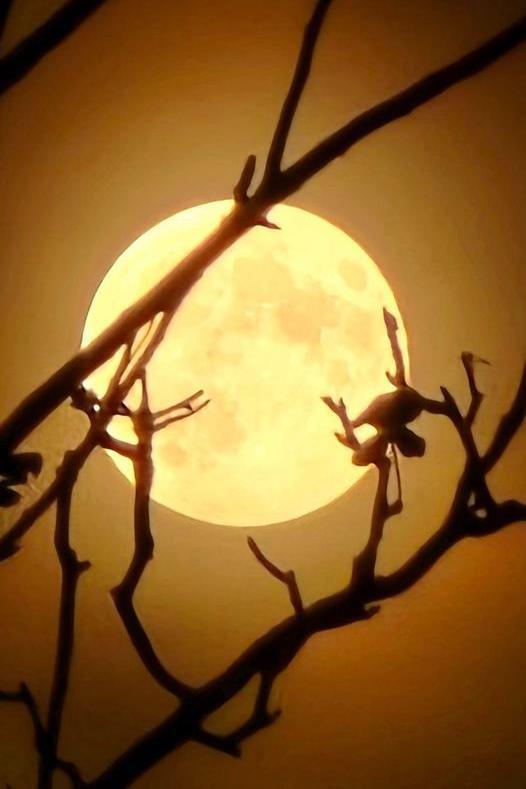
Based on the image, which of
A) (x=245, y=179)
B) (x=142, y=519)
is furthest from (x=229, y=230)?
(x=142, y=519)

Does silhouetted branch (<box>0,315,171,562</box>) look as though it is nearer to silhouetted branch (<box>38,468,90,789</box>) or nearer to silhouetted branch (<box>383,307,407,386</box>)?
silhouetted branch (<box>38,468,90,789</box>)

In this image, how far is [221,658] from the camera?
0.77 meters

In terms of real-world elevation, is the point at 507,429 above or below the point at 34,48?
below

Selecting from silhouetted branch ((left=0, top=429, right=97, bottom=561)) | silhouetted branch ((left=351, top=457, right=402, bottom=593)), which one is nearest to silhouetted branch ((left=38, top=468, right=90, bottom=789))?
silhouetted branch ((left=0, top=429, right=97, bottom=561))

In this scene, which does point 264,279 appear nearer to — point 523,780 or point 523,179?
point 523,179

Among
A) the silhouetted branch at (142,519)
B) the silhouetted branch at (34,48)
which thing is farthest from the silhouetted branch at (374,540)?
the silhouetted branch at (34,48)

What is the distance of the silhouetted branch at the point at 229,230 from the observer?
516 millimetres

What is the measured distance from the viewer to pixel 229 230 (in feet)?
1.76

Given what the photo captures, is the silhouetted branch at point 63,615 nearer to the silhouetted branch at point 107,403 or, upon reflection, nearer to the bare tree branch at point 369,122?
the silhouetted branch at point 107,403

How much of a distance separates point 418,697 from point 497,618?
3.3 inches

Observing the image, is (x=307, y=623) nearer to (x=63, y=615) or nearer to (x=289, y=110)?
(x=63, y=615)

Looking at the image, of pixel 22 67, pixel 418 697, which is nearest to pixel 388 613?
pixel 418 697

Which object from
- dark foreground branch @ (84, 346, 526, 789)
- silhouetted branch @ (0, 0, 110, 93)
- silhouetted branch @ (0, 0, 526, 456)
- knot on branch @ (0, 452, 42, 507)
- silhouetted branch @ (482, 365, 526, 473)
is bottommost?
dark foreground branch @ (84, 346, 526, 789)

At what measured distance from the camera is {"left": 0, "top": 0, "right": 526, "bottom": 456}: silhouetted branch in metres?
0.52
